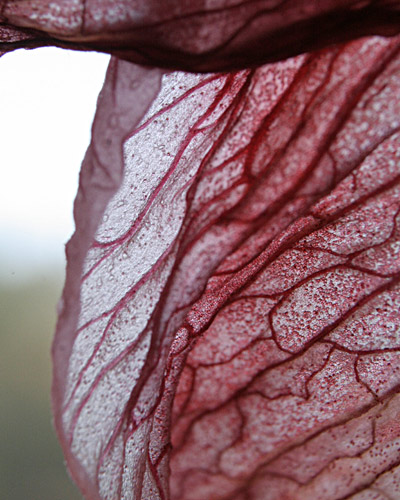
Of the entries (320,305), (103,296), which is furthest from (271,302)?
(103,296)

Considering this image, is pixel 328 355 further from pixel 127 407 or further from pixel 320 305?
pixel 127 407

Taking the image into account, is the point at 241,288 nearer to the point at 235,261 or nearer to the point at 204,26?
the point at 235,261

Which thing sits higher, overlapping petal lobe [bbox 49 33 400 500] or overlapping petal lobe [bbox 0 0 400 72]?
overlapping petal lobe [bbox 0 0 400 72]

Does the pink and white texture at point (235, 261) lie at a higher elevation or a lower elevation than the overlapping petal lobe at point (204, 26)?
lower

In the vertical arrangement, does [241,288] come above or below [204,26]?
below

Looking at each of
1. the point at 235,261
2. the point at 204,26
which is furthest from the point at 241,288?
the point at 204,26
